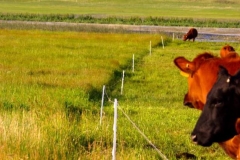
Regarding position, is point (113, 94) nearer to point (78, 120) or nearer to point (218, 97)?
point (78, 120)

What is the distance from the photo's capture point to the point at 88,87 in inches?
667

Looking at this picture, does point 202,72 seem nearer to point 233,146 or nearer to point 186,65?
point 186,65

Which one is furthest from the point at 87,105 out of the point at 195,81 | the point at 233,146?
the point at 233,146

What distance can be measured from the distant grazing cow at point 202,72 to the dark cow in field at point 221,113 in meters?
0.82

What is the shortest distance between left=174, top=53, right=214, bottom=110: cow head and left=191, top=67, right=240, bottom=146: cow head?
982mm

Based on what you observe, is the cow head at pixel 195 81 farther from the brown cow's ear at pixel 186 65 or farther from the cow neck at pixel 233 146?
the cow neck at pixel 233 146

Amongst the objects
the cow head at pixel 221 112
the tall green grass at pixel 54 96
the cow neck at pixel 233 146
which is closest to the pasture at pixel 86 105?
the tall green grass at pixel 54 96

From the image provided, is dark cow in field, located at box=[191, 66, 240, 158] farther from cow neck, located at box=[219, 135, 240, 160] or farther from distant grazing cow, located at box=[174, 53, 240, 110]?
distant grazing cow, located at box=[174, 53, 240, 110]

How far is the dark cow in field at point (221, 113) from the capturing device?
5.16 meters

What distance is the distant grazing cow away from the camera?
6195 mm

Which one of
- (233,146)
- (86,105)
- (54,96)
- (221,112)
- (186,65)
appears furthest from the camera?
(54,96)

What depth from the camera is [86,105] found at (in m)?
13.9

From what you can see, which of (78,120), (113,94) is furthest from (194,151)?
(113,94)

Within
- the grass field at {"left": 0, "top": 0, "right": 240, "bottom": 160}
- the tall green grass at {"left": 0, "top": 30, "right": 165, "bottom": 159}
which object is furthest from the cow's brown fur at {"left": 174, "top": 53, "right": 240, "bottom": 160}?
the tall green grass at {"left": 0, "top": 30, "right": 165, "bottom": 159}
